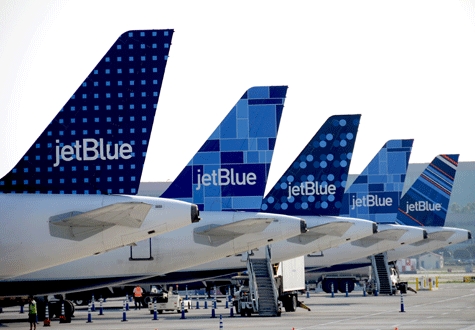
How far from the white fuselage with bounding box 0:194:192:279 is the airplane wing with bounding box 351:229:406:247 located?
36.3 m

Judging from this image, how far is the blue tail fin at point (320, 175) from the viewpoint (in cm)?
4694

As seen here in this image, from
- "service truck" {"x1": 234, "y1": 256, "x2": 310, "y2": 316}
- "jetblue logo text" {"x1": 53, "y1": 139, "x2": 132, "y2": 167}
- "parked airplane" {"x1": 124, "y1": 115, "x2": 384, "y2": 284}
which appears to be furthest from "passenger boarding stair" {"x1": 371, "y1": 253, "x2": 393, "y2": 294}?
"jetblue logo text" {"x1": 53, "y1": 139, "x2": 132, "y2": 167}

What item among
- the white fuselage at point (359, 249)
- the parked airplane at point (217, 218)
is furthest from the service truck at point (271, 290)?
the white fuselage at point (359, 249)

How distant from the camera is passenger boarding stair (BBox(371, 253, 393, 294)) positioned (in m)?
65.6

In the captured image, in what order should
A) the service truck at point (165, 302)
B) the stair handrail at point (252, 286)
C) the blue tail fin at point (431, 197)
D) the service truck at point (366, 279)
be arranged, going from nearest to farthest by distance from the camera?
the stair handrail at point (252, 286)
the service truck at point (165, 302)
the service truck at point (366, 279)
the blue tail fin at point (431, 197)

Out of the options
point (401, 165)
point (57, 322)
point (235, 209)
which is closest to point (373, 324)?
point (235, 209)

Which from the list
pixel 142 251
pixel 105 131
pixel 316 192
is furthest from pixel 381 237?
pixel 105 131

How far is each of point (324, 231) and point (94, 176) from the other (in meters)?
18.9

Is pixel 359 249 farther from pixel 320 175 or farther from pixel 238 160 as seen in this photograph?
pixel 238 160

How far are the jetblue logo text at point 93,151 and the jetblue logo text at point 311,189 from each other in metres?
21.4

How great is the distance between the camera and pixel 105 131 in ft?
87.2

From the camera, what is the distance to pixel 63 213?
25.2 m

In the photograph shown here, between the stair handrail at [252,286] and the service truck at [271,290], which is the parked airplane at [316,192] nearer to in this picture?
the service truck at [271,290]

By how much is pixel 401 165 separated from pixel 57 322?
30824 millimetres
